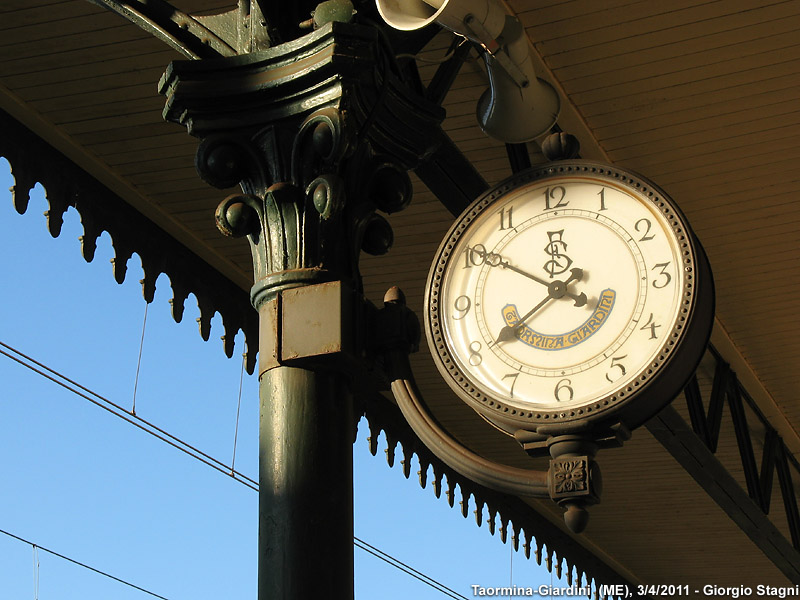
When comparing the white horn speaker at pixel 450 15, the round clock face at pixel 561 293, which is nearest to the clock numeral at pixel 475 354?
the round clock face at pixel 561 293

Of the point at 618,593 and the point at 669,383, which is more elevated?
the point at 618,593

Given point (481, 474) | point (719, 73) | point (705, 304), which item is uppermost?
point (719, 73)

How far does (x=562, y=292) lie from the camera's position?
253cm

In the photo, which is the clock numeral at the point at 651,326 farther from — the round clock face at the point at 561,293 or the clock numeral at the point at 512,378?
the clock numeral at the point at 512,378

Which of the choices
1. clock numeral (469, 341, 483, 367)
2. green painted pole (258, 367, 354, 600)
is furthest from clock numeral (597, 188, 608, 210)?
green painted pole (258, 367, 354, 600)

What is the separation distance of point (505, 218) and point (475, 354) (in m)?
0.33

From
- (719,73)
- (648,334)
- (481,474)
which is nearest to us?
(481,474)

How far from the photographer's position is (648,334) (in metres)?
2.42

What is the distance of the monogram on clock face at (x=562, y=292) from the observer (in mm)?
2416

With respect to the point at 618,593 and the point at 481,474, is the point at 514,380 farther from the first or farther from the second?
the point at 618,593

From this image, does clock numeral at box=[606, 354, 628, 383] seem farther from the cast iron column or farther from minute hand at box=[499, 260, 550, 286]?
the cast iron column

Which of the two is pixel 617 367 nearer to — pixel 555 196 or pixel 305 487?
pixel 555 196

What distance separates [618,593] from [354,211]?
415 inches

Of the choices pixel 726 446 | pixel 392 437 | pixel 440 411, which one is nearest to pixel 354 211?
pixel 392 437
